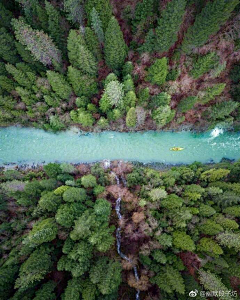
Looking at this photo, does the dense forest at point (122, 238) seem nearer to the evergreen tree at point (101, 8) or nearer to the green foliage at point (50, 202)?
the green foliage at point (50, 202)

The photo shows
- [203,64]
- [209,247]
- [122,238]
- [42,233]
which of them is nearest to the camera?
[42,233]

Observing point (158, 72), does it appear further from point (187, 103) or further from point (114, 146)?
point (114, 146)

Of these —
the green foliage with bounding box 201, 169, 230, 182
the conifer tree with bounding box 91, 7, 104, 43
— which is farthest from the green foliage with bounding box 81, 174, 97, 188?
the conifer tree with bounding box 91, 7, 104, 43

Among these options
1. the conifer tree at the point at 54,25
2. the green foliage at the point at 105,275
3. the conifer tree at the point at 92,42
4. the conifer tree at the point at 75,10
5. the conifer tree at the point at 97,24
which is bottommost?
the green foliage at the point at 105,275

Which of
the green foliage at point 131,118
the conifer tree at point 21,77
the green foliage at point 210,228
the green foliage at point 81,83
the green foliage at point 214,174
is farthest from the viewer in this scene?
the green foliage at point 131,118

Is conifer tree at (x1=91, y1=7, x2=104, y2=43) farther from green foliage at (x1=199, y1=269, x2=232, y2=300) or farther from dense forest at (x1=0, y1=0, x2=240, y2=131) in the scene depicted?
green foliage at (x1=199, y1=269, x2=232, y2=300)

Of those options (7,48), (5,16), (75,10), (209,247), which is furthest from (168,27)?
(209,247)

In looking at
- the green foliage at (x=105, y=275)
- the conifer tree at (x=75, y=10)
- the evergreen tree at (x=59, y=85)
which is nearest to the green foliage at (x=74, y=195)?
the green foliage at (x=105, y=275)

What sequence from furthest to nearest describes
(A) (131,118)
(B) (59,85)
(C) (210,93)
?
1. (A) (131,118)
2. (C) (210,93)
3. (B) (59,85)
